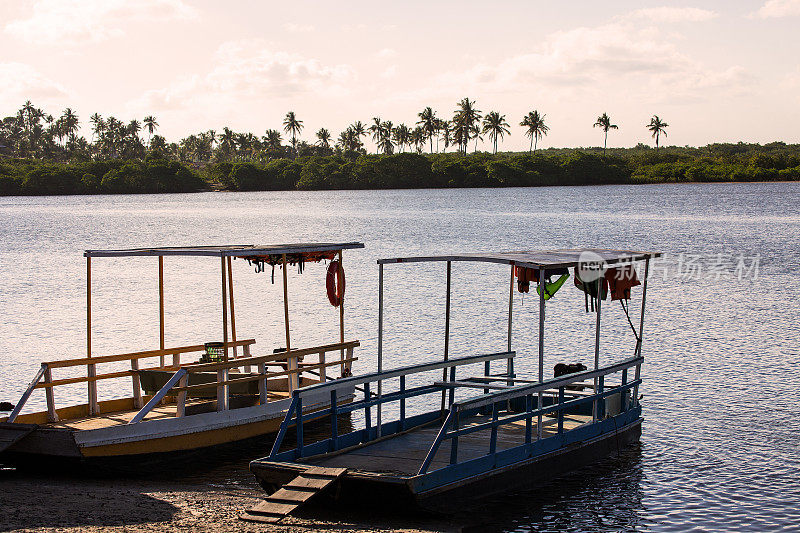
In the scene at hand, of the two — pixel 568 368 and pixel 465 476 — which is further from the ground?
pixel 568 368

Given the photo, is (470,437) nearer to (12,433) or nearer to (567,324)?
(12,433)

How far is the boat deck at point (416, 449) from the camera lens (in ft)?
36.8

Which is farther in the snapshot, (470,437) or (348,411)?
(470,437)

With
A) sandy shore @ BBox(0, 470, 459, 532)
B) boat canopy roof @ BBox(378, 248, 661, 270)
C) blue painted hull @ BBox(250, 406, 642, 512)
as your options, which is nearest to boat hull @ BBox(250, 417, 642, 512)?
blue painted hull @ BBox(250, 406, 642, 512)

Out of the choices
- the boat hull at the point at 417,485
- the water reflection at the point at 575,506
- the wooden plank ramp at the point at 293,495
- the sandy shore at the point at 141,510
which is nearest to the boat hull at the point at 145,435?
the sandy shore at the point at 141,510

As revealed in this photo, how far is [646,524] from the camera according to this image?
11758 millimetres

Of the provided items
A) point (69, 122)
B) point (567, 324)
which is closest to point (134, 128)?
point (69, 122)

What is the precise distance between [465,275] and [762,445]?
25278mm

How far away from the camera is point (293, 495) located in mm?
10211

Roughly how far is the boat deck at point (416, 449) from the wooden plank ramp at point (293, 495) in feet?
2.17

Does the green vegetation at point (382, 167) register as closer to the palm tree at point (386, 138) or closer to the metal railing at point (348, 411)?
the palm tree at point (386, 138)

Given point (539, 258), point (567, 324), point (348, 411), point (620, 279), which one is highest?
point (539, 258)

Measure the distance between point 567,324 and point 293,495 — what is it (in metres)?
18.5

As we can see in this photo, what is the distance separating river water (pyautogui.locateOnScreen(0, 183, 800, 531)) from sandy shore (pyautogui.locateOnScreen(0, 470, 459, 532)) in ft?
6.05
